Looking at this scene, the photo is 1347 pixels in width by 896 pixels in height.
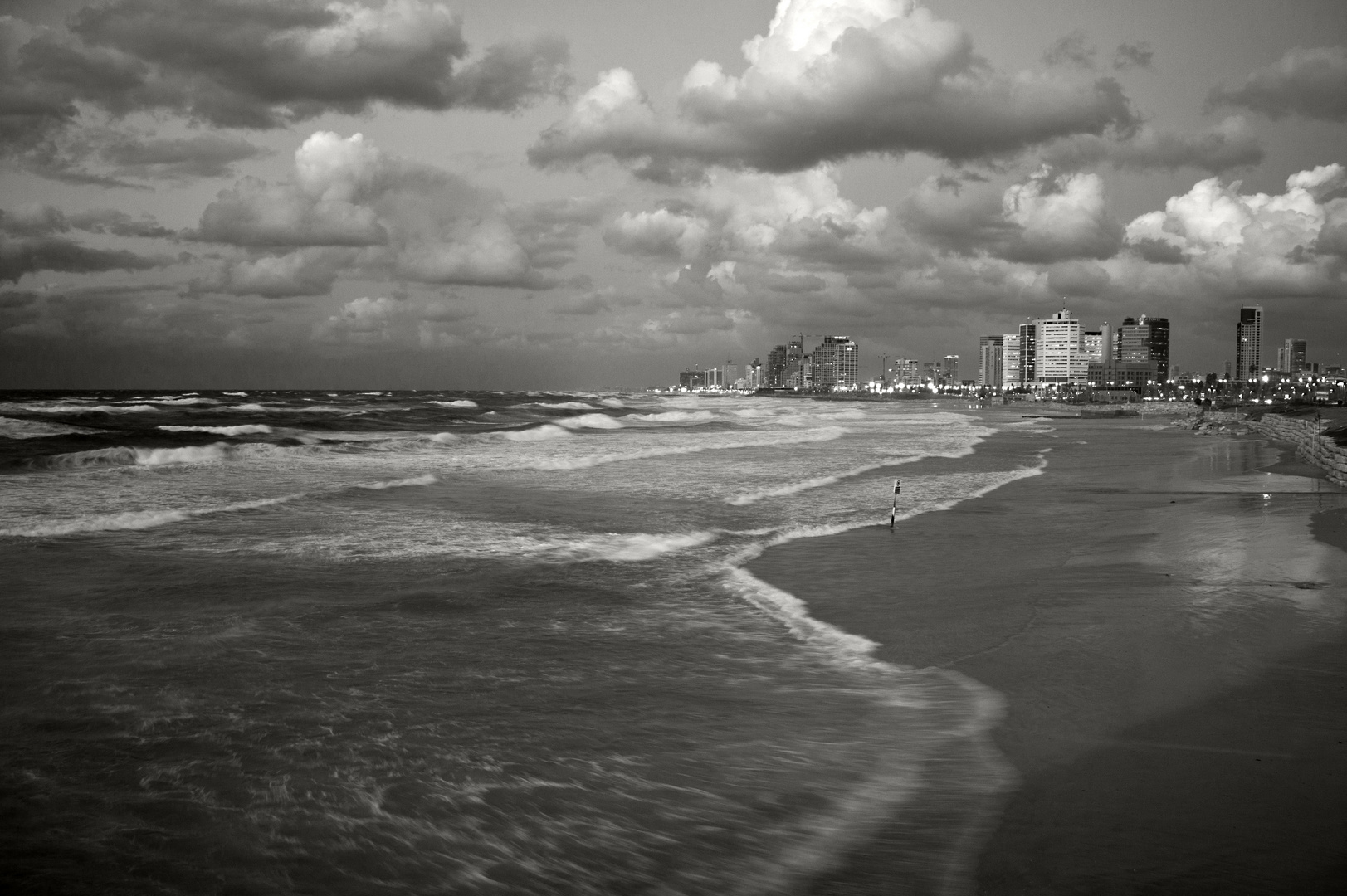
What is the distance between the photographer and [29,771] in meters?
5.41

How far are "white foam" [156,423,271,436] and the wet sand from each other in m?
39.0

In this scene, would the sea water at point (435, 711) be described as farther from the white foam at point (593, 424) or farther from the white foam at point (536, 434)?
the white foam at point (593, 424)

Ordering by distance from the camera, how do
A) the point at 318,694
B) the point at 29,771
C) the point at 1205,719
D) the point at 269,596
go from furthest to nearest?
the point at 269,596 < the point at 318,694 < the point at 1205,719 < the point at 29,771

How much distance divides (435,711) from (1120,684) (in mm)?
5673

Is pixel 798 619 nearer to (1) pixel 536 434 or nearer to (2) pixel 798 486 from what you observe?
(2) pixel 798 486

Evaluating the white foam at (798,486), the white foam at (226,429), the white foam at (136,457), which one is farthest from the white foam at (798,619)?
the white foam at (226,429)

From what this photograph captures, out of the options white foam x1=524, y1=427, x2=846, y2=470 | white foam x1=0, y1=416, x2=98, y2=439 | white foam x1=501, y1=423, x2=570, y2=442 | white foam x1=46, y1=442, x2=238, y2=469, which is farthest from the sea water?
white foam x1=0, y1=416, x2=98, y2=439

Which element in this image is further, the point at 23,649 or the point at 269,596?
the point at 269,596

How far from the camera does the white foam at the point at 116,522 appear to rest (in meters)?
14.4

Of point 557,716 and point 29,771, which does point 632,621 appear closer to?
point 557,716

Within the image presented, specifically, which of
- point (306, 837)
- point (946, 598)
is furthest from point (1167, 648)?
point (306, 837)

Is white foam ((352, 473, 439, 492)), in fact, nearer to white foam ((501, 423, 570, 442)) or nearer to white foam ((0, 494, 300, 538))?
white foam ((0, 494, 300, 538))

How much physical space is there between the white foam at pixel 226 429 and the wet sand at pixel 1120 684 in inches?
1534

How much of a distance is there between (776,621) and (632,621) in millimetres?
1606
